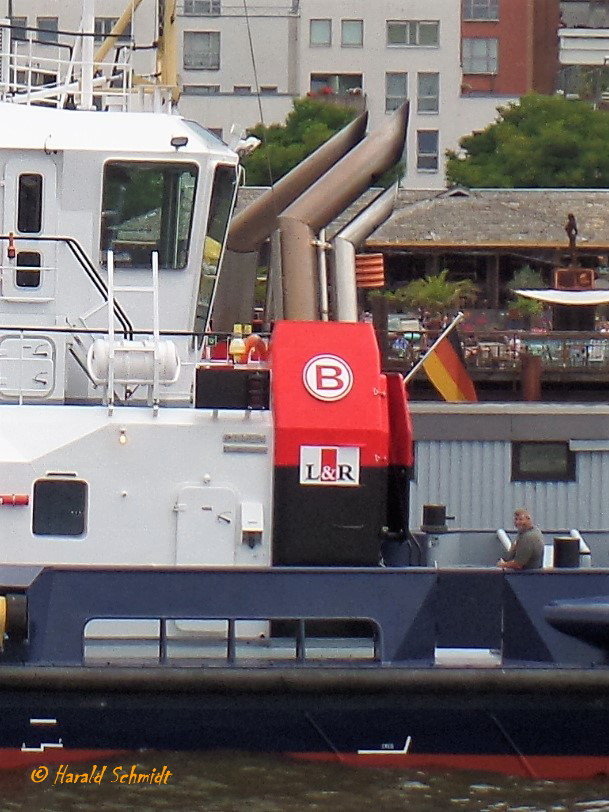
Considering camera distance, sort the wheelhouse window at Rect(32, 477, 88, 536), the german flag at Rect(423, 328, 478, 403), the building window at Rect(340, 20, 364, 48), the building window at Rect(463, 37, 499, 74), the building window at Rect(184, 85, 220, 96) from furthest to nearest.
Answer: the building window at Rect(463, 37, 499, 74) < the building window at Rect(340, 20, 364, 48) < the building window at Rect(184, 85, 220, 96) < the german flag at Rect(423, 328, 478, 403) < the wheelhouse window at Rect(32, 477, 88, 536)

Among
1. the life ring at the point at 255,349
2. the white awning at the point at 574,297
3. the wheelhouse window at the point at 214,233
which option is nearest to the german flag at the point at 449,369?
the white awning at the point at 574,297

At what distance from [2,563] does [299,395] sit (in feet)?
6.76

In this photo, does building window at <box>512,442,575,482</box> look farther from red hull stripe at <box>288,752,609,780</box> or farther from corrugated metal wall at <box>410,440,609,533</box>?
red hull stripe at <box>288,752,609,780</box>

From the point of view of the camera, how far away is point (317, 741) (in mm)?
9438

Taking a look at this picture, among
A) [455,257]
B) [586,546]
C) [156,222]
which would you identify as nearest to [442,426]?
[586,546]

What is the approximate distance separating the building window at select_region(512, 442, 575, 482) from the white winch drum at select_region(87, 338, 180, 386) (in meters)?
8.07

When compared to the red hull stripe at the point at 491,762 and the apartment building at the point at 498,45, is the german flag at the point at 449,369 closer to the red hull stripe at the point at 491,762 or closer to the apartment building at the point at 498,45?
the red hull stripe at the point at 491,762

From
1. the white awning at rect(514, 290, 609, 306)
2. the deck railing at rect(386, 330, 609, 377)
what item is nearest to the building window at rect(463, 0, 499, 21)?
the white awning at rect(514, 290, 609, 306)

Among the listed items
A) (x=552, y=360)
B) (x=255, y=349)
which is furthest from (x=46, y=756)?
(x=552, y=360)

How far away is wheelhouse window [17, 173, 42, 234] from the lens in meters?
10.5

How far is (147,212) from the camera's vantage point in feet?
34.8

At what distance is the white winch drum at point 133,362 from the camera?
32.5 feet

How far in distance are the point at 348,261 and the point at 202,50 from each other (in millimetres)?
38289

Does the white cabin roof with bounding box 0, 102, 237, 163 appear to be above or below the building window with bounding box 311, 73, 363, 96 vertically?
below
